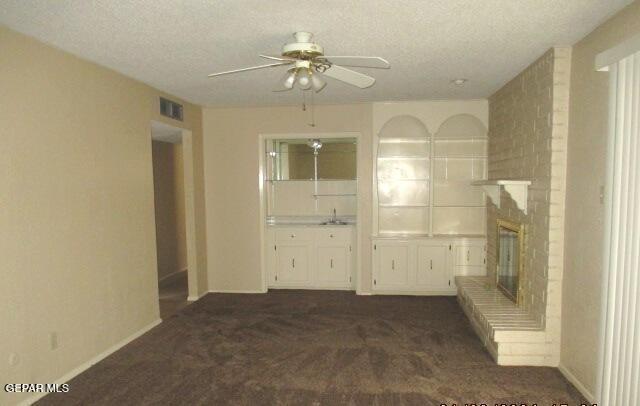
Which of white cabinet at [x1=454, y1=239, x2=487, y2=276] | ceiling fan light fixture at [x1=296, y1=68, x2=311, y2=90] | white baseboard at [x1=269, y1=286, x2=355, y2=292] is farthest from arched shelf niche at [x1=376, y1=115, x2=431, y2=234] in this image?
ceiling fan light fixture at [x1=296, y1=68, x2=311, y2=90]

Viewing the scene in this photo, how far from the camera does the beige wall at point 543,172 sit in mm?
2945

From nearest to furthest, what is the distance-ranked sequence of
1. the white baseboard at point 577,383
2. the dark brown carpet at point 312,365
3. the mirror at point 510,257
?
the white baseboard at point 577,383 < the dark brown carpet at point 312,365 < the mirror at point 510,257

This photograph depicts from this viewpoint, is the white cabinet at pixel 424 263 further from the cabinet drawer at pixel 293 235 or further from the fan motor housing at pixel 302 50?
the fan motor housing at pixel 302 50

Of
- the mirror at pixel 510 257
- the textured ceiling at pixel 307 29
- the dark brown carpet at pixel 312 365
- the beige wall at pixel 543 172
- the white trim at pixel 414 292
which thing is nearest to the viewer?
the textured ceiling at pixel 307 29

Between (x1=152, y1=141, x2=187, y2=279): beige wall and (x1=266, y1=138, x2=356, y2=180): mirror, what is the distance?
1.95 meters

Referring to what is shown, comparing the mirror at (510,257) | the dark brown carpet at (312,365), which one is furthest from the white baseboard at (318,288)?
the mirror at (510,257)

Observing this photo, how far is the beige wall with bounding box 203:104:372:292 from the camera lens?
5.10 metres

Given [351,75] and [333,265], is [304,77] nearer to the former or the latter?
[351,75]

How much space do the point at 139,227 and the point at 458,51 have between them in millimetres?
A: 3374

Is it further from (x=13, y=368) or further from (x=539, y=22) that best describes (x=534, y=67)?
(x=13, y=368)

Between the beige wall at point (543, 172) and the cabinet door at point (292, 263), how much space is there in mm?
2737

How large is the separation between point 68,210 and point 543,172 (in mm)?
3829

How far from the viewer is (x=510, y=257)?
3930mm

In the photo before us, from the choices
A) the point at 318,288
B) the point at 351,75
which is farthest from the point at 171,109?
the point at 318,288
